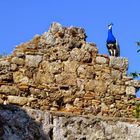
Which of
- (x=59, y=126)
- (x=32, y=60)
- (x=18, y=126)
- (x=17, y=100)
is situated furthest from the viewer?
(x=32, y=60)

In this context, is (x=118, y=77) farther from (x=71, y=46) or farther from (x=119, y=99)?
(x=71, y=46)

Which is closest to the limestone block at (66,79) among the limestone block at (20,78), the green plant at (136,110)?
the limestone block at (20,78)

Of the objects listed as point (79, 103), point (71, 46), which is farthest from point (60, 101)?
point (71, 46)

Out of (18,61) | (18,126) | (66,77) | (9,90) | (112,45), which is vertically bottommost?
(18,126)

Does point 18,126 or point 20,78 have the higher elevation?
point 20,78

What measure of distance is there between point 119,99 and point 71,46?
142 centimetres

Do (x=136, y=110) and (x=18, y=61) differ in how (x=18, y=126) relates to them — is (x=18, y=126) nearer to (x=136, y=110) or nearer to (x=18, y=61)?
(x=18, y=61)

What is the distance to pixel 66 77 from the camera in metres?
10.4

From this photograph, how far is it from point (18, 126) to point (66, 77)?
7347mm

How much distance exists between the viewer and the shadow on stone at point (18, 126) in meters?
2.96

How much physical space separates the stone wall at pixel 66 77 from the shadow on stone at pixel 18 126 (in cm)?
661

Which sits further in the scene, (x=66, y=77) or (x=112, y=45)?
(x=112, y=45)

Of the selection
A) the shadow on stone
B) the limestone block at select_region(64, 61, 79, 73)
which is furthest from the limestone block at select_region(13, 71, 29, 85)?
the shadow on stone

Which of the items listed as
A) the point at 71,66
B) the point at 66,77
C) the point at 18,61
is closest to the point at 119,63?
the point at 71,66
